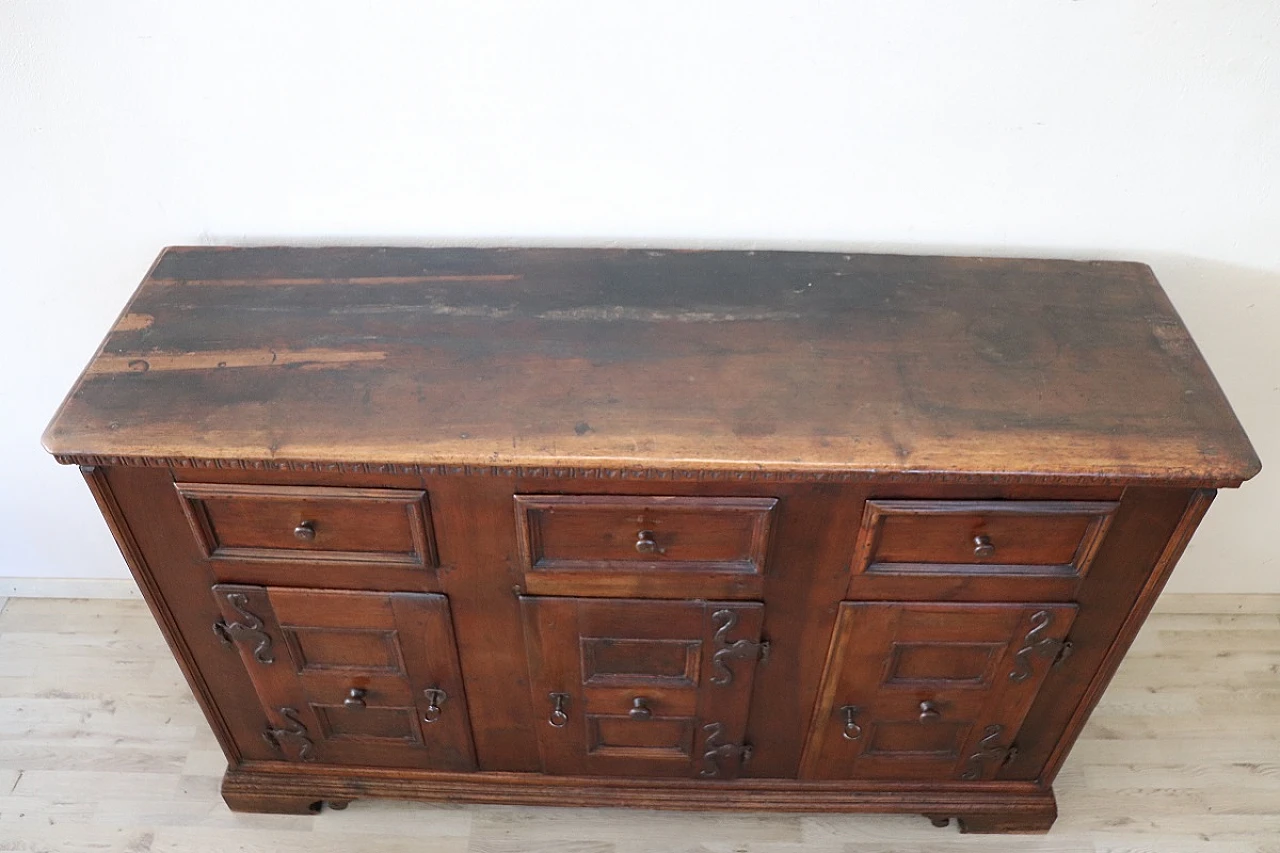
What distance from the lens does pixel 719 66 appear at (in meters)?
1.16

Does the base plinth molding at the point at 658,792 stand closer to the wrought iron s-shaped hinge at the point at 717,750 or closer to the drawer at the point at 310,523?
the wrought iron s-shaped hinge at the point at 717,750

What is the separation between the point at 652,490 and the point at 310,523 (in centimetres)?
40

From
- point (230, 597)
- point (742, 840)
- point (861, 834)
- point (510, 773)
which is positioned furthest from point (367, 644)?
point (861, 834)

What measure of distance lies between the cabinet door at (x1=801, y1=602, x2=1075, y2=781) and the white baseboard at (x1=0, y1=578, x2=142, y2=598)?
1338 mm

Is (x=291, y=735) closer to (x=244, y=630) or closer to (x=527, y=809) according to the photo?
(x=244, y=630)

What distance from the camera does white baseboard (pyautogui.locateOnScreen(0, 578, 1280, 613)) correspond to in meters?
1.83

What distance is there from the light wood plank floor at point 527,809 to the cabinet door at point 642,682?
18cm

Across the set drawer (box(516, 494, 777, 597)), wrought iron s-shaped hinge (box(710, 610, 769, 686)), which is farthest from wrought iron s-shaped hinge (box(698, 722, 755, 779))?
drawer (box(516, 494, 777, 597))

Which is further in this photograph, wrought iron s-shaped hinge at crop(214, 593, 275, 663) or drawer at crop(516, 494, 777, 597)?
wrought iron s-shaped hinge at crop(214, 593, 275, 663)

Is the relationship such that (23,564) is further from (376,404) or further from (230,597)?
(376,404)

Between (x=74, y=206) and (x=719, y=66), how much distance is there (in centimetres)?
91

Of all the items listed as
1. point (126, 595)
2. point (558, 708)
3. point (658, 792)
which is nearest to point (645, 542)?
point (558, 708)

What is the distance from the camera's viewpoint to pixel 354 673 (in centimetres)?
128

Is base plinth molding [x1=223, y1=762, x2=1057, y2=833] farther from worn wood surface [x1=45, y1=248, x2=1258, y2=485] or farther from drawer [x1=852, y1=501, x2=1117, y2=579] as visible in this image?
worn wood surface [x1=45, y1=248, x2=1258, y2=485]
